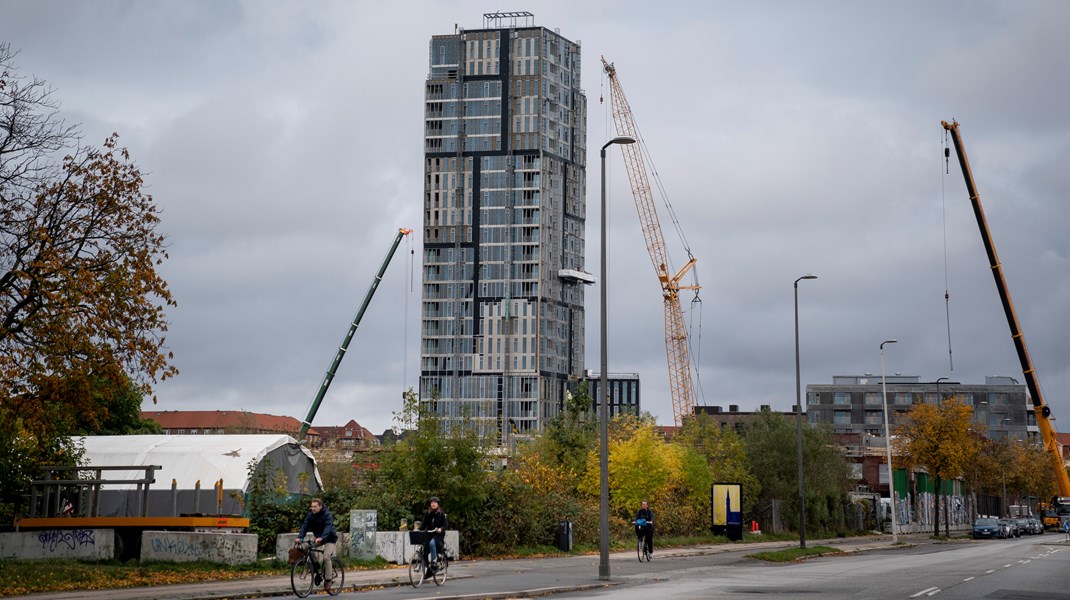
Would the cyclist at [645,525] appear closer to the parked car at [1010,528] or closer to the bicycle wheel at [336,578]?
the bicycle wheel at [336,578]

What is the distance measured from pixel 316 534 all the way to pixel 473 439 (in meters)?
11.8

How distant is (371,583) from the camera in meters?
24.3

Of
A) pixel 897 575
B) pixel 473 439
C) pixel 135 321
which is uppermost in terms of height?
pixel 135 321

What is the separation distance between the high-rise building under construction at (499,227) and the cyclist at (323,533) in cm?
15582

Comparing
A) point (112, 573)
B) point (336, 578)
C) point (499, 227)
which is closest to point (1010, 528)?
point (336, 578)

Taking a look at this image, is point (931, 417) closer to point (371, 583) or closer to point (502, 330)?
point (371, 583)

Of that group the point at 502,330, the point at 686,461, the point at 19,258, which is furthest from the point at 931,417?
the point at 502,330

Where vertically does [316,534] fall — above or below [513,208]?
below

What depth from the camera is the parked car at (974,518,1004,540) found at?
77938 millimetres

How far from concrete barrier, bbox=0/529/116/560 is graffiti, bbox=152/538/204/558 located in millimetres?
1084

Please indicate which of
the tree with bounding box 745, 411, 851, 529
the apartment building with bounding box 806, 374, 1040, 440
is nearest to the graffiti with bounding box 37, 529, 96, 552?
the tree with bounding box 745, 411, 851, 529

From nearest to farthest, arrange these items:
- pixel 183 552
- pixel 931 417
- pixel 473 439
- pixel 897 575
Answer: pixel 183 552 → pixel 897 575 → pixel 473 439 → pixel 931 417

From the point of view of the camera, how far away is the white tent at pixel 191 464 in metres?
41.9

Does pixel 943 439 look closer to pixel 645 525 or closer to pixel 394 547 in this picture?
pixel 645 525
